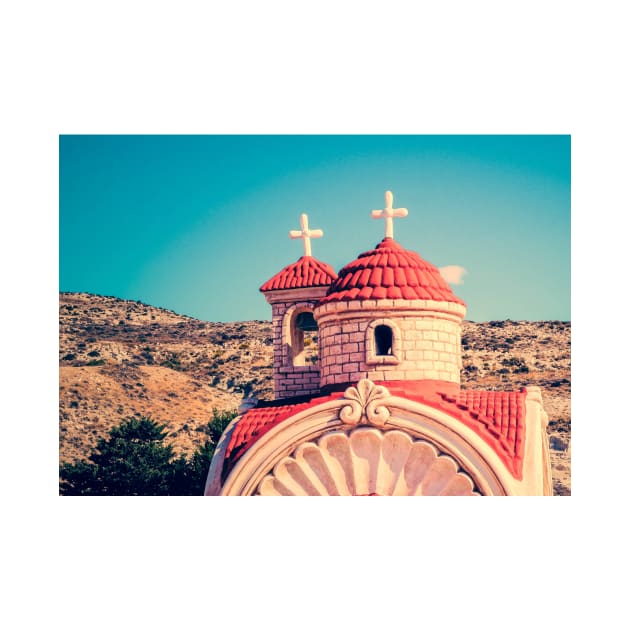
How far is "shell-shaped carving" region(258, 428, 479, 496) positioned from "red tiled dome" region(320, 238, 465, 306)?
94.9 inches

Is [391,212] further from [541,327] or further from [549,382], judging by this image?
[541,327]

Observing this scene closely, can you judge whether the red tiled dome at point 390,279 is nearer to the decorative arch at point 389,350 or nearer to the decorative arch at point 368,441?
the decorative arch at point 389,350

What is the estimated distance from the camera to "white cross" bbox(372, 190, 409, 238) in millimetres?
19125

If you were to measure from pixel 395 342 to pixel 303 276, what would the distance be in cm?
340

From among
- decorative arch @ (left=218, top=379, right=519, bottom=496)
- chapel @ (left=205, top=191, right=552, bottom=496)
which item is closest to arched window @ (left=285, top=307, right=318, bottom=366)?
chapel @ (left=205, top=191, right=552, bottom=496)

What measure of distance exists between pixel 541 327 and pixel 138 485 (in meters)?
22.7

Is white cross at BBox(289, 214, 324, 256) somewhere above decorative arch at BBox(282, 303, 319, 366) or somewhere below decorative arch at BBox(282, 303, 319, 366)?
above

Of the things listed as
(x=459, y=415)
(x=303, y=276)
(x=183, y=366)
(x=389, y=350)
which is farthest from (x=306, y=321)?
(x=183, y=366)

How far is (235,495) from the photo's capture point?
16781mm

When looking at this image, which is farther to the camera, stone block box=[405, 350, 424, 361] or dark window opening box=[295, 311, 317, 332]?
dark window opening box=[295, 311, 317, 332]

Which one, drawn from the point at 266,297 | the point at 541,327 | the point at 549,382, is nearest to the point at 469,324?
the point at 541,327

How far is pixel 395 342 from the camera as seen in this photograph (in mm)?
17688

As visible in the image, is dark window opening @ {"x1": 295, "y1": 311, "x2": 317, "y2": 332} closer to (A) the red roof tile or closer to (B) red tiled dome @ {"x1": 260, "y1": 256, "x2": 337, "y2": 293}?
(B) red tiled dome @ {"x1": 260, "y1": 256, "x2": 337, "y2": 293}

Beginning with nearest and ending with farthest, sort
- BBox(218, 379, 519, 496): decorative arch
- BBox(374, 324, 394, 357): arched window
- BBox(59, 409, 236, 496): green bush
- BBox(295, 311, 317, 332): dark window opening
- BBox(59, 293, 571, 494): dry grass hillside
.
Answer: BBox(218, 379, 519, 496): decorative arch, BBox(374, 324, 394, 357): arched window, BBox(295, 311, 317, 332): dark window opening, BBox(59, 409, 236, 496): green bush, BBox(59, 293, 571, 494): dry grass hillside
